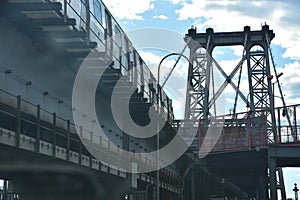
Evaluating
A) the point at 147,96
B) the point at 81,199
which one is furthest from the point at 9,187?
the point at 147,96

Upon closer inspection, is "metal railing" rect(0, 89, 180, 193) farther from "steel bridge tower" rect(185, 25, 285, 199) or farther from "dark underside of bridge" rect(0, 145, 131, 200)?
"steel bridge tower" rect(185, 25, 285, 199)

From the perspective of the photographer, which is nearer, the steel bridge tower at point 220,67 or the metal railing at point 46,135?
the metal railing at point 46,135

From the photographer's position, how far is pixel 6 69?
13984 mm

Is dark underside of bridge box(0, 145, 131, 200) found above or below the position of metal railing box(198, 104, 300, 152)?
below

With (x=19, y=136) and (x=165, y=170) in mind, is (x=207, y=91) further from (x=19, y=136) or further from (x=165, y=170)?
(x=19, y=136)

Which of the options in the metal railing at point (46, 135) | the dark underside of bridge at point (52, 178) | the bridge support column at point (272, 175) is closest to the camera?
the metal railing at point (46, 135)

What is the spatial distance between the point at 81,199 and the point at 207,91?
40.0 m

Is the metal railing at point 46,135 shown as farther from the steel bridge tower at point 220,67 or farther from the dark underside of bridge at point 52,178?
the steel bridge tower at point 220,67

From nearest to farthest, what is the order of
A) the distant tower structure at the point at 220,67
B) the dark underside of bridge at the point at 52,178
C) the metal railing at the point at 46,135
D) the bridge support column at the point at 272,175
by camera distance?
the metal railing at the point at 46,135 < the dark underside of bridge at the point at 52,178 < the bridge support column at the point at 272,175 < the distant tower structure at the point at 220,67

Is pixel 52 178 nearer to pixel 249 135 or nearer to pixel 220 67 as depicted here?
pixel 249 135

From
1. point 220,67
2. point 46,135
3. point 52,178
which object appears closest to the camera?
point 46,135

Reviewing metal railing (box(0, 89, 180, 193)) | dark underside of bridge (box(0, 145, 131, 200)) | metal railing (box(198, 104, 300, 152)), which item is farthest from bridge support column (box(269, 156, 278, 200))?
metal railing (box(0, 89, 180, 193))

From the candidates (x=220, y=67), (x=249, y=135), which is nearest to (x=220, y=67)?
(x=220, y=67)

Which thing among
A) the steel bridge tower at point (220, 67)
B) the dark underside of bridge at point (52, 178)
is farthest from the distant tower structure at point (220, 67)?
the dark underside of bridge at point (52, 178)
